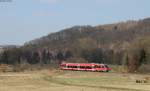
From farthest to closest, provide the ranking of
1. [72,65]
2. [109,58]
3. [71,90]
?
[109,58]
[72,65]
[71,90]

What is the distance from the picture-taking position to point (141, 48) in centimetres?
11638

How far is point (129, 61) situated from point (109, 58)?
77.7 m

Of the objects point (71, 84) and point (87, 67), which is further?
point (87, 67)

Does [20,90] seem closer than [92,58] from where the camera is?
Yes

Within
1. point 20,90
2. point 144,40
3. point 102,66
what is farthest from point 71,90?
point 144,40

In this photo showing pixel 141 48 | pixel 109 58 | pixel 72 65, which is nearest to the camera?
pixel 72 65

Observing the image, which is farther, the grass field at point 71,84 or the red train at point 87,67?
the red train at point 87,67

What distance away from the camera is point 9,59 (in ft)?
618

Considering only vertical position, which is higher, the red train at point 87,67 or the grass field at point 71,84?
the red train at point 87,67

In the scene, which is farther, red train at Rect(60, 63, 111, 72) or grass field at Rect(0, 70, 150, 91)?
red train at Rect(60, 63, 111, 72)

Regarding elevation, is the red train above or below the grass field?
above

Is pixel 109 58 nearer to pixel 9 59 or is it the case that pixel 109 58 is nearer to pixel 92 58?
pixel 92 58

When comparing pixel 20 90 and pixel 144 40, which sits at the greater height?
pixel 144 40

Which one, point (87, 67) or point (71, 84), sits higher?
point (87, 67)
